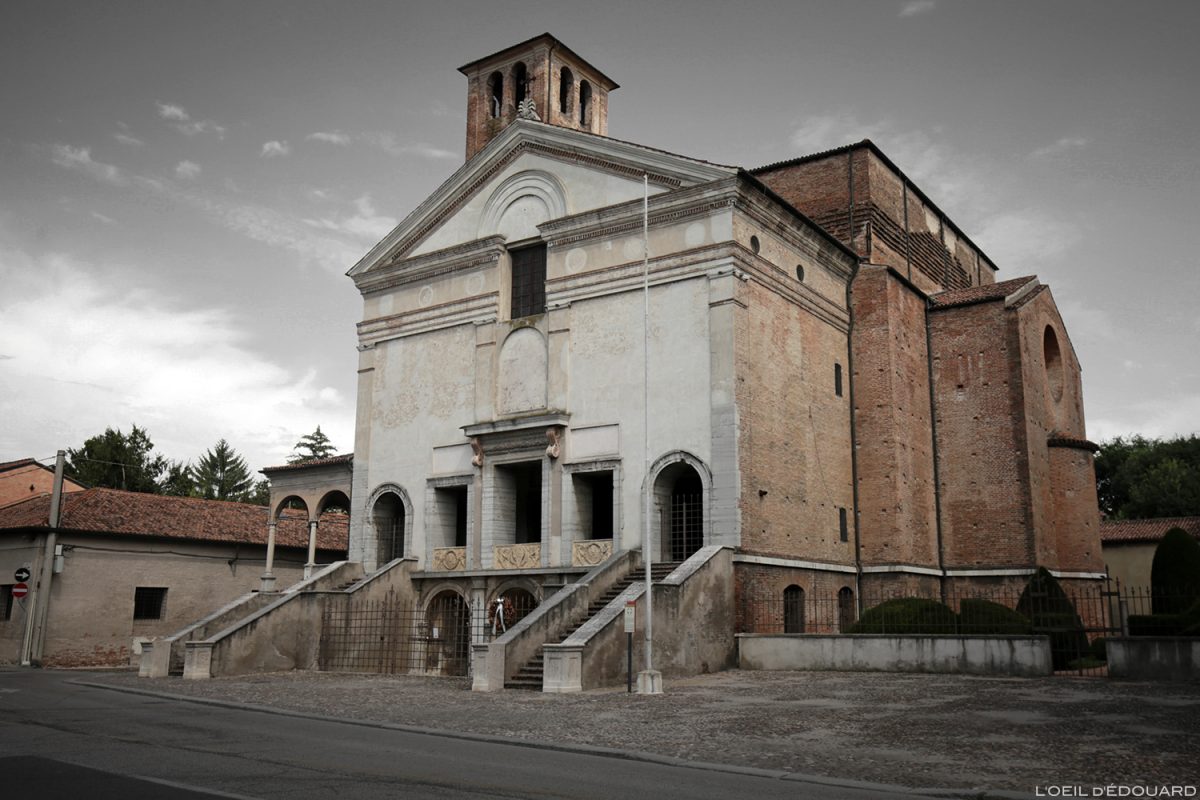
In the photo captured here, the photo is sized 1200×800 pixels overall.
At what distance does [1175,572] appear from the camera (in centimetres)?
2209

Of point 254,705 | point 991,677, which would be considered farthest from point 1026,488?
point 254,705

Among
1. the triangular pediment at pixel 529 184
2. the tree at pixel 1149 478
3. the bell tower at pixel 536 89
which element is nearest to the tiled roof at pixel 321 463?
the triangular pediment at pixel 529 184

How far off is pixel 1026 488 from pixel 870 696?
14017 mm

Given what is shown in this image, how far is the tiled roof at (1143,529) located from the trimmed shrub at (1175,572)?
17.5 m

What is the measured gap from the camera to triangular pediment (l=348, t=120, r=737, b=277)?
25438mm

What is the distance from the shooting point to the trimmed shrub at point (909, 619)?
2114cm

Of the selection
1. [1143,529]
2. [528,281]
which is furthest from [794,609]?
[1143,529]

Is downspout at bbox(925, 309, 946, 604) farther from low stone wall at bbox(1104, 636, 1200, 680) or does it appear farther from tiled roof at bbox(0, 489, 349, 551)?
tiled roof at bbox(0, 489, 349, 551)

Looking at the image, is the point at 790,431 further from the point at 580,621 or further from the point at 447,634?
the point at 447,634

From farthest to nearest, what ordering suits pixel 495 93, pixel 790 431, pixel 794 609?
pixel 495 93, pixel 790 431, pixel 794 609

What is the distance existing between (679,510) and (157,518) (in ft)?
60.0

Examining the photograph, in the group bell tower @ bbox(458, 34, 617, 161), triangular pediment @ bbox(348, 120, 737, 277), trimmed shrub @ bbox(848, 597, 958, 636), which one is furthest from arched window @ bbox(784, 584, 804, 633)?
bell tower @ bbox(458, 34, 617, 161)

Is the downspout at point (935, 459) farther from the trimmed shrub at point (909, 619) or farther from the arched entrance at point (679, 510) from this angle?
the arched entrance at point (679, 510)

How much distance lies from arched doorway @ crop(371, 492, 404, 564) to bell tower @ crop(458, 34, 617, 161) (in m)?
11.3
